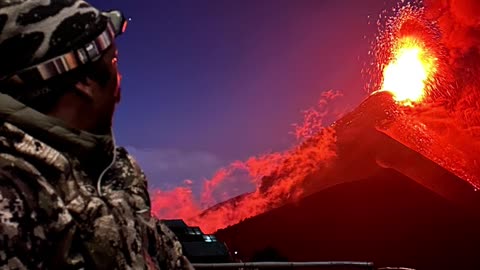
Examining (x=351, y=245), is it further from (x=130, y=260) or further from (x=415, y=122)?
(x=130, y=260)

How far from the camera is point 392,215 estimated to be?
165 ft

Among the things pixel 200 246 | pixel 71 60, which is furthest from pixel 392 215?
pixel 71 60

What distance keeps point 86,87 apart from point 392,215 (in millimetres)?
51369

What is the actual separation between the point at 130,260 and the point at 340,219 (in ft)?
171

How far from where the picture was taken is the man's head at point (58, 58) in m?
1.10

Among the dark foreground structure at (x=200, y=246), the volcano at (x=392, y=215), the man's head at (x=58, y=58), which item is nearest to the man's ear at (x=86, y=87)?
the man's head at (x=58, y=58)

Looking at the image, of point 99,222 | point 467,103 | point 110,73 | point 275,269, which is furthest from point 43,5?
point 467,103

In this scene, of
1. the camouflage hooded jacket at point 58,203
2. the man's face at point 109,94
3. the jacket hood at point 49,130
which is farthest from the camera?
the man's face at point 109,94

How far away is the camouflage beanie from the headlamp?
0.01m

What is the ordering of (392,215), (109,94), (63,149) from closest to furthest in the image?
(63,149) → (109,94) → (392,215)

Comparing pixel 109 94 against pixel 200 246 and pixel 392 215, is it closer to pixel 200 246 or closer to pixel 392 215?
pixel 200 246

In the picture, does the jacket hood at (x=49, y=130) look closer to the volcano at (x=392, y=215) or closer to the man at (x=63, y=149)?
the man at (x=63, y=149)

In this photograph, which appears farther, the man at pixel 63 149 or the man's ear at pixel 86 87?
the man's ear at pixel 86 87

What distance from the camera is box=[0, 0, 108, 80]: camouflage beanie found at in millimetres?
1097
